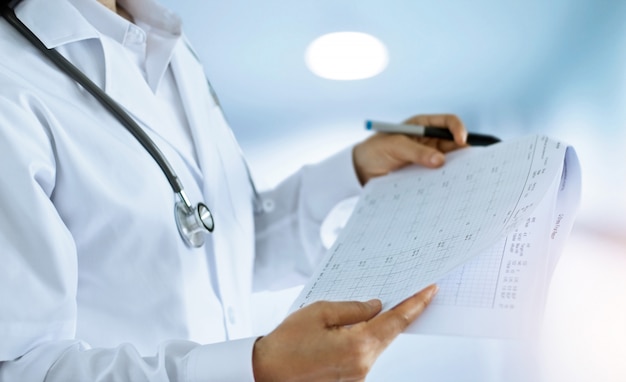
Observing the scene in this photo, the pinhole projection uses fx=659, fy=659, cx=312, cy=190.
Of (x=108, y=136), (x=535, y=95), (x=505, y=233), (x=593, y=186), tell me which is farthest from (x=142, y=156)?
(x=535, y=95)

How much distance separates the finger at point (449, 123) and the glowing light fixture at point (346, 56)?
1.38 feet

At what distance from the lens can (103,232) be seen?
2.45 feet

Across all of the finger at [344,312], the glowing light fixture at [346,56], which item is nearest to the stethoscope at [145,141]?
the finger at [344,312]

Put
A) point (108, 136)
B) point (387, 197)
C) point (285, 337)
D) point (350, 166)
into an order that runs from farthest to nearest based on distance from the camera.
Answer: point (350, 166) → point (387, 197) → point (108, 136) → point (285, 337)

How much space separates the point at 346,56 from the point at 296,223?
50 centimetres

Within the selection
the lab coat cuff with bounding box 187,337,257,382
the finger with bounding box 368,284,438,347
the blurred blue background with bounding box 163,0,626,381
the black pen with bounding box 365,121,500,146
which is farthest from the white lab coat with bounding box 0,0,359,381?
the blurred blue background with bounding box 163,0,626,381

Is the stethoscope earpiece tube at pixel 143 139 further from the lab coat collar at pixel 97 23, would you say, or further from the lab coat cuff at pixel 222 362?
the lab coat cuff at pixel 222 362

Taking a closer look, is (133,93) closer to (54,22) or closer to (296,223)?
(54,22)

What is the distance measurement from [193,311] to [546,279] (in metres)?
0.42

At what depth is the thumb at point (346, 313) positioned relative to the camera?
603 millimetres

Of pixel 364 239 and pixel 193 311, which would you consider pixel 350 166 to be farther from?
pixel 193 311

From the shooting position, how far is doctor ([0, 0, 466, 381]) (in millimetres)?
621

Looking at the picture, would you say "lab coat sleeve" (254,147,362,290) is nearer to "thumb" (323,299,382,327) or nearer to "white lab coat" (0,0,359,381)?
"white lab coat" (0,0,359,381)

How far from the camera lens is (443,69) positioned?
1488mm
